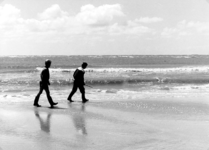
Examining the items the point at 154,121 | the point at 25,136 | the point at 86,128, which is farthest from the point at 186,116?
the point at 25,136

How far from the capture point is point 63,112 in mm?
7777

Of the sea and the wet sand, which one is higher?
the sea

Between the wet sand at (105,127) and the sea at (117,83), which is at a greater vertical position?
the sea at (117,83)

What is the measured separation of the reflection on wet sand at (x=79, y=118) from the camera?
5.84m

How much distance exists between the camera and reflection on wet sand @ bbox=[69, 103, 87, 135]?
19.2 ft

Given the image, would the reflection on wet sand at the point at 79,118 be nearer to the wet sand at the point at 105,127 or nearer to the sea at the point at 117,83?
the wet sand at the point at 105,127

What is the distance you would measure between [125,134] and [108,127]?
25.9 inches

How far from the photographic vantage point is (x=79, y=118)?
22.8ft

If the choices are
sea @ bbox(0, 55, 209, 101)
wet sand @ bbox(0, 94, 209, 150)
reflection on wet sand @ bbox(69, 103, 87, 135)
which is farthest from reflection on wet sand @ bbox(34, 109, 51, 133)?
sea @ bbox(0, 55, 209, 101)

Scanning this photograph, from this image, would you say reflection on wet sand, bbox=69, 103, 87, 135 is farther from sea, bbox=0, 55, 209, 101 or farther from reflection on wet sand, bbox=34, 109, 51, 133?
sea, bbox=0, 55, 209, 101

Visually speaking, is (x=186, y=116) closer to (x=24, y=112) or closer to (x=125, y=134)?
(x=125, y=134)

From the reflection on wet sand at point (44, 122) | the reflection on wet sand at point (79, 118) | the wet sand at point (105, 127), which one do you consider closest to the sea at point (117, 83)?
the reflection on wet sand at point (79, 118)

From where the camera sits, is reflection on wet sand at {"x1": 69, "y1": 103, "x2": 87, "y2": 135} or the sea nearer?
reflection on wet sand at {"x1": 69, "y1": 103, "x2": 87, "y2": 135}

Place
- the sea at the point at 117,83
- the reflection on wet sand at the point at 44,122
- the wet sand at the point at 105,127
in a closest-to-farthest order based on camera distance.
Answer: the wet sand at the point at 105,127
the reflection on wet sand at the point at 44,122
the sea at the point at 117,83
